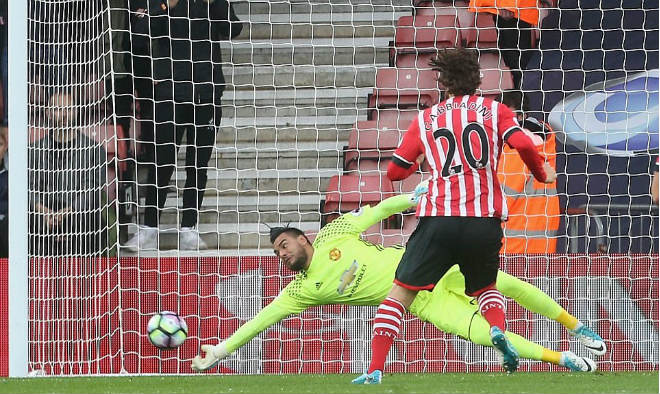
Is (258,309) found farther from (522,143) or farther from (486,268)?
(522,143)

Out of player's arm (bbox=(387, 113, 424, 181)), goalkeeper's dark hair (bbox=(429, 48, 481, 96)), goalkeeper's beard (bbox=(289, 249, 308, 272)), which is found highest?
goalkeeper's dark hair (bbox=(429, 48, 481, 96))

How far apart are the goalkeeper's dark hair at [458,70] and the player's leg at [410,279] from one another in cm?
63

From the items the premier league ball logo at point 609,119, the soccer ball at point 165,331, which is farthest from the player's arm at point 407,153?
the premier league ball logo at point 609,119

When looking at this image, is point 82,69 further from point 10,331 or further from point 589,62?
point 589,62

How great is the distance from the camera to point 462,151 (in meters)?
6.05

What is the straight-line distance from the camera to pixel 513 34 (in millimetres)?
9359

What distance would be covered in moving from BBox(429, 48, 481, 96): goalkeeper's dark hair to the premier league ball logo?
11.9 feet

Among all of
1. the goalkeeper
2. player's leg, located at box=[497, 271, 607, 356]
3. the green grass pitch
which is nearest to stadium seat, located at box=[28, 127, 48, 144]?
the green grass pitch

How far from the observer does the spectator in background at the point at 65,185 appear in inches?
320

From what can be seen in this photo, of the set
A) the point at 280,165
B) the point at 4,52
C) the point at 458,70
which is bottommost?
the point at 280,165

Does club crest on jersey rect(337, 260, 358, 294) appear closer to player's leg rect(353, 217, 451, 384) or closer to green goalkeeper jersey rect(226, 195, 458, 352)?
green goalkeeper jersey rect(226, 195, 458, 352)

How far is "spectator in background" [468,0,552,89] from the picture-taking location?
9242mm

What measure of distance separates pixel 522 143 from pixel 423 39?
3.82m

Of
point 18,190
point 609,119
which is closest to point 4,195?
point 18,190
